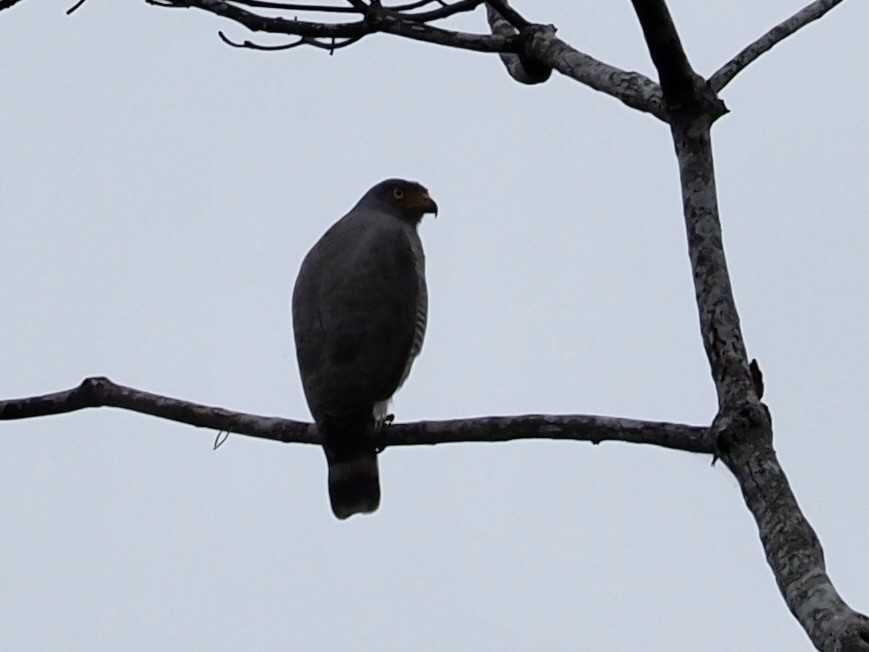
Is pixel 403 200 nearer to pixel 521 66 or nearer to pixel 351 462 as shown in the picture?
pixel 351 462

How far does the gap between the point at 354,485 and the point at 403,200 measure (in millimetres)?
2127

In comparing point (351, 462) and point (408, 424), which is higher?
point (351, 462)

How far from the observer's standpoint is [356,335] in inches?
222

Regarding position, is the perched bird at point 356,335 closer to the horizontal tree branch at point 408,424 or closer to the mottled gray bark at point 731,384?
the horizontal tree branch at point 408,424

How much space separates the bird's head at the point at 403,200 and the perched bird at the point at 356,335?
1.54ft

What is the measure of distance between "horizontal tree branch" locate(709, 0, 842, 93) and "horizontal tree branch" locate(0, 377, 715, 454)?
2.68ft

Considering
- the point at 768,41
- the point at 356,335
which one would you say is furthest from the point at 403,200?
the point at 768,41

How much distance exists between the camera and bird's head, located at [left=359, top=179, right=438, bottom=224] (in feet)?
23.2

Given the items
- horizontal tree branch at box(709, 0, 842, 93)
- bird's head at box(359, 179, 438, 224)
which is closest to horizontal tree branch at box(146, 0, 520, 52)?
horizontal tree branch at box(709, 0, 842, 93)

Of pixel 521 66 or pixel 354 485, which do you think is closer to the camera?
pixel 521 66

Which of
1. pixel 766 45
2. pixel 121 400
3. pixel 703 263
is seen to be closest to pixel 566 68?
pixel 766 45

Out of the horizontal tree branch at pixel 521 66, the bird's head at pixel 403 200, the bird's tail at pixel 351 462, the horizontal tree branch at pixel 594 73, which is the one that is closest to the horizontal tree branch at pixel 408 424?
the bird's tail at pixel 351 462

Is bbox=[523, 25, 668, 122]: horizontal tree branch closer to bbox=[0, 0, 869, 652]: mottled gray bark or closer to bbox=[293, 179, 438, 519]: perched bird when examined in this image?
bbox=[0, 0, 869, 652]: mottled gray bark

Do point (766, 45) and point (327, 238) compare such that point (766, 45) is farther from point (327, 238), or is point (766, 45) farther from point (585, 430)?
point (327, 238)
